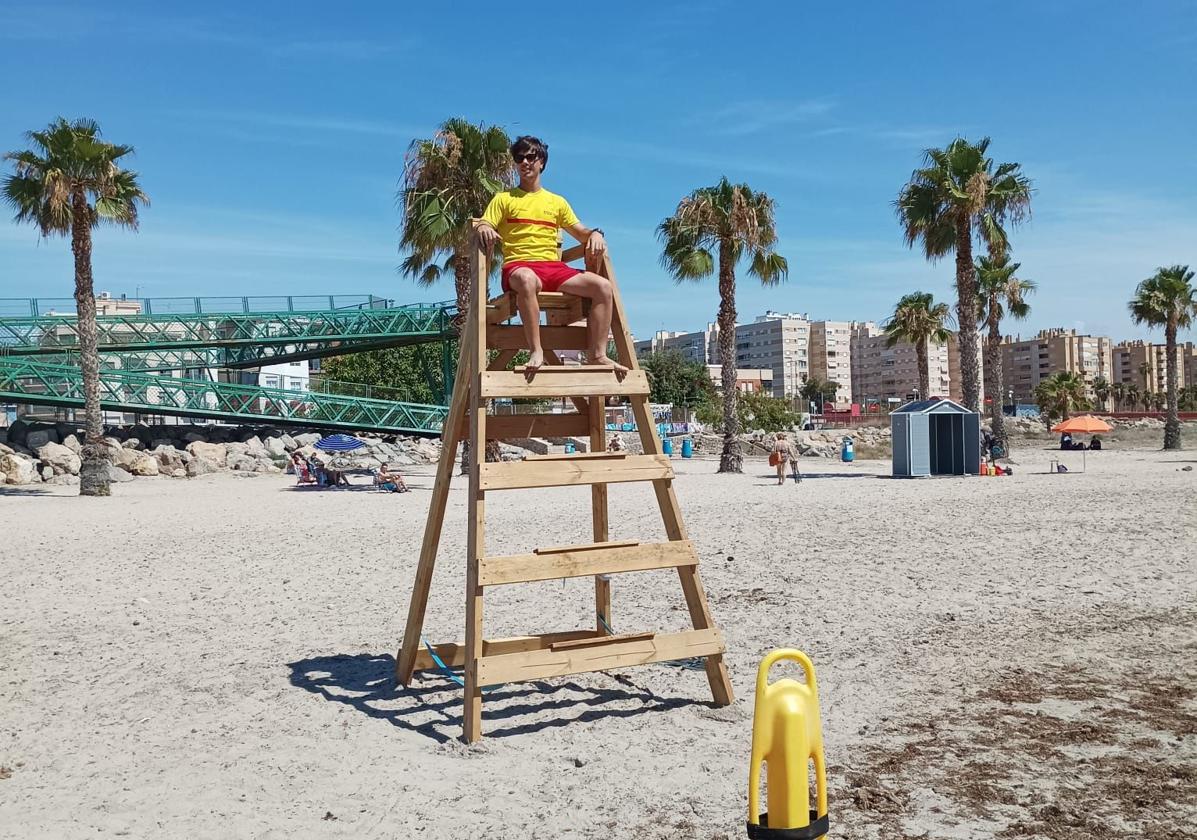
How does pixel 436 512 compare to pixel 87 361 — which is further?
pixel 87 361

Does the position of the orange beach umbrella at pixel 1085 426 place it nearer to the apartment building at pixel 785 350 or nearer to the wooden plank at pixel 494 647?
the wooden plank at pixel 494 647

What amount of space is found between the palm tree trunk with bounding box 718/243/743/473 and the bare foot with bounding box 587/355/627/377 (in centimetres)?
2267

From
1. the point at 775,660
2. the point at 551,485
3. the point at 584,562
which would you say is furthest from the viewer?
A: the point at 584,562

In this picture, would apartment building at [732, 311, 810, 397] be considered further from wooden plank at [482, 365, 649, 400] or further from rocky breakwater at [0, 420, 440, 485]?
wooden plank at [482, 365, 649, 400]

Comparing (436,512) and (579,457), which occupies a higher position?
→ (579,457)

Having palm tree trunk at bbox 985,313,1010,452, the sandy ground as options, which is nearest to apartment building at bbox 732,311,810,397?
palm tree trunk at bbox 985,313,1010,452

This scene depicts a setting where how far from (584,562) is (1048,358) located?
202162mm

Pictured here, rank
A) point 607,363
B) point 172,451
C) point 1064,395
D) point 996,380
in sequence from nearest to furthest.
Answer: point 607,363 → point 172,451 → point 996,380 → point 1064,395

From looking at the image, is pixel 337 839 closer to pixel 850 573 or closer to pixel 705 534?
pixel 850 573

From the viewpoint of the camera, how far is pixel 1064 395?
75750 millimetres

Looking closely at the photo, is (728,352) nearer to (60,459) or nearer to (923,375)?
(60,459)

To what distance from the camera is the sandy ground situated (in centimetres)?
416

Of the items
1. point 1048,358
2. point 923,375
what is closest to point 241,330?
point 923,375

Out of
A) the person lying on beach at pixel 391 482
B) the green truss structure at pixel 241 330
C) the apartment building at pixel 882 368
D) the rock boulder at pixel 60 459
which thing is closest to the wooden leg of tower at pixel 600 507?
the person lying on beach at pixel 391 482
